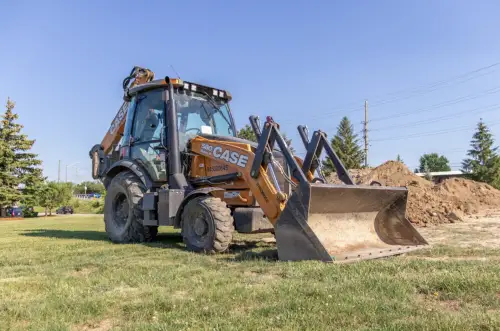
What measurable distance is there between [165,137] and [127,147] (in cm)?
147

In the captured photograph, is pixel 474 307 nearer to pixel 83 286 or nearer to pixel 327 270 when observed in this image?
pixel 327 270

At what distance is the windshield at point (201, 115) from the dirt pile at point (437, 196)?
5454 millimetres

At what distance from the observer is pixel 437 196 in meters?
16.2

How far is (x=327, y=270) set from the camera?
16.2 ft

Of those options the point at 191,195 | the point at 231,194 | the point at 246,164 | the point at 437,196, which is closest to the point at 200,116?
the point at 231,194

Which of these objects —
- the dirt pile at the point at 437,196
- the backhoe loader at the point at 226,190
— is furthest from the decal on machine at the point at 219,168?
the dirt pile at the point at 437,196

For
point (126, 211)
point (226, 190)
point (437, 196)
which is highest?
point (226, 190)

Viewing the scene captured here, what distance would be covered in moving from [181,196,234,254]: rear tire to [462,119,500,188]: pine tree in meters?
45.0

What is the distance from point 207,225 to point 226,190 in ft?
3.01

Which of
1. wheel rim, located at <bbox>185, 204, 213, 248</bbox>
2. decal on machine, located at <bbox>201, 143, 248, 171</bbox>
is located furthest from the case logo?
wheel rim, located at <bbox>185, 204, 213, 248</bbox>

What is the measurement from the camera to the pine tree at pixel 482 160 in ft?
150

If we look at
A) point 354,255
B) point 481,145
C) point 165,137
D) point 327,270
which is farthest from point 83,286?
point 481,145

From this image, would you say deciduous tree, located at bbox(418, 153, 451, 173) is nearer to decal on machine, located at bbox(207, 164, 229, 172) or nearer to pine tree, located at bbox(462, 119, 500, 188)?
pine tree, located at bbox(462, 119, 500, 188)

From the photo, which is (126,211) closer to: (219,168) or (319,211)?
(219,168)
